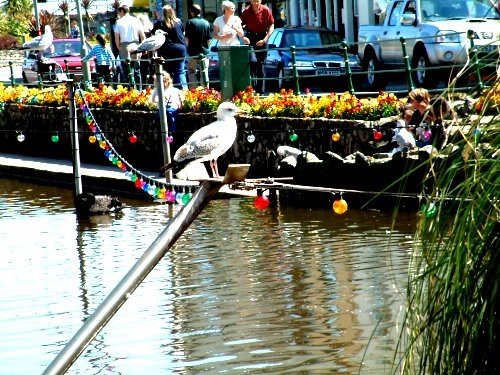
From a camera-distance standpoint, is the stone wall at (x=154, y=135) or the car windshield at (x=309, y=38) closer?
the stone wall at (x=154, y=135)

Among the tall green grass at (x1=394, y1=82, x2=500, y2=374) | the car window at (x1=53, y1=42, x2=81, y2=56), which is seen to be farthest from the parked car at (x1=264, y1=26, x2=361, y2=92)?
the tall green grass at (x1=394, y1=82, x2=500, y2=374)

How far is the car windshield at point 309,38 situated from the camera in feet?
83.0

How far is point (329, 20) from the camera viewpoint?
35875 millimetres

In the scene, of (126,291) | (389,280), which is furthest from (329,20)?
(126,291)

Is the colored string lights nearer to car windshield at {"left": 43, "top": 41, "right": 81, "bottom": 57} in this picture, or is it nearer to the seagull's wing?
the seagull's wing

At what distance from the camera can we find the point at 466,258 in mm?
3584

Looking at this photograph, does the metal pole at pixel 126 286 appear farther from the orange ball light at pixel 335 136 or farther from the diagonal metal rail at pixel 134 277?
the orange ball light at pixel 335 136

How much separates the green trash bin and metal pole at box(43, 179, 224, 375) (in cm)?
1399

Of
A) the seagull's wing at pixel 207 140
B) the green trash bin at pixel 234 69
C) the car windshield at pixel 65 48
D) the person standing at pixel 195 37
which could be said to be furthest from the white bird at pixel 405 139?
the car windshield at pixel 65 48

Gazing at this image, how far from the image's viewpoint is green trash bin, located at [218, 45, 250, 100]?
1858 centimetres

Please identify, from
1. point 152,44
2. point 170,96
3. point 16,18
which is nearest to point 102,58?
point 152,44

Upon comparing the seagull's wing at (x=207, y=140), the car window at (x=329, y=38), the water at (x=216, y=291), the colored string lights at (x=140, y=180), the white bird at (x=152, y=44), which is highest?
the white bird at (x=152, y=44)

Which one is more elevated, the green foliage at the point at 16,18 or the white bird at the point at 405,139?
the green foliage at the point at 16,18

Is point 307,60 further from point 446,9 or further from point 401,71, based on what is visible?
point 401,71
